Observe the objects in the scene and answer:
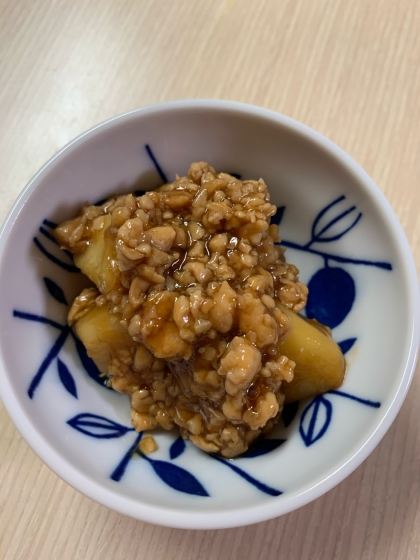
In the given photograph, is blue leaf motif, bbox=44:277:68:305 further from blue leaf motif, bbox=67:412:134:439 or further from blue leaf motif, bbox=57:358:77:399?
blue leaf motif, bbox=67:412:134:439

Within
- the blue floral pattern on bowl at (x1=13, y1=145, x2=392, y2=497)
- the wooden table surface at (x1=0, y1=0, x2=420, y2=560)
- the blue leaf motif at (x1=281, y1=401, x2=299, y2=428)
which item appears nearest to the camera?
the blue floral pattern on bowl at (x1=13, y1=145, x2=392, y2=497)

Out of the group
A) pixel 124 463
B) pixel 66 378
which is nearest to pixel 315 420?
pixel 124 463

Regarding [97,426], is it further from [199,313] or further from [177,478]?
[199,313]

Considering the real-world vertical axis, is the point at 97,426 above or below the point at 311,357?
below

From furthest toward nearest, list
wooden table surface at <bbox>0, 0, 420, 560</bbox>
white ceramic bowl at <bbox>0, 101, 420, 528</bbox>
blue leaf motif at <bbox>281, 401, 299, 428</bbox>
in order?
1. wooden table surface at <bbox>0, 0, 420, 560</bbox>
2. blue leaf motif at <bbox>281, 401, 299, 428</bbox>
3. white ceramic bowl at <bbox>0, 101, 420, 528</bbox>

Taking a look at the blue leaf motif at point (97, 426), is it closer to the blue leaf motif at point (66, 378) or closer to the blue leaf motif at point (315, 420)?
the blue leaf motif at point (66, 378)

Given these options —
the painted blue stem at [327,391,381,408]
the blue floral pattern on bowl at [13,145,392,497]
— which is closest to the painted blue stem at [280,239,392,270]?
the blue floral pattern on bowl at [13,145,392,497]
